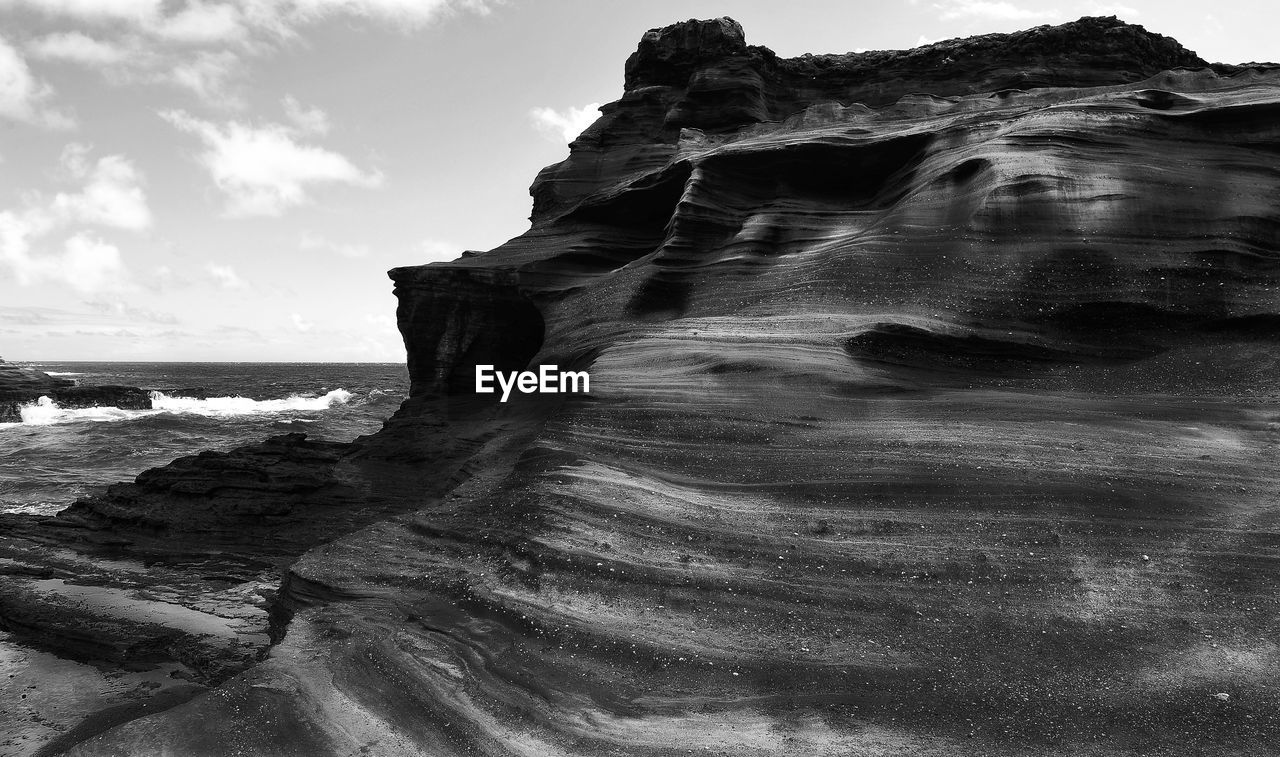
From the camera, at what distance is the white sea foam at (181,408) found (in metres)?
40.1

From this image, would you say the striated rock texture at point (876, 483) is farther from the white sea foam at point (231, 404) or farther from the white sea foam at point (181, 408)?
the white sea foam at point (231, 404)

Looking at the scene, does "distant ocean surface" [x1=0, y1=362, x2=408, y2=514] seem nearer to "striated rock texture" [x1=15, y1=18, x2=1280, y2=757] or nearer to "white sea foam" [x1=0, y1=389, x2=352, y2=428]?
"white sea foam" [x1=0, y1=389, x2=352, y2=428]

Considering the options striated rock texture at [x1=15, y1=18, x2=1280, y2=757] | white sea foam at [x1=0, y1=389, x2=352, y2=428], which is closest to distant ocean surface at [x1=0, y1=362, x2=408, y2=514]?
white sea foam at [x1=0, y1=389, x2=352, y2=428]

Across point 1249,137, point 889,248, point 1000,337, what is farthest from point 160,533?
point 1249,137

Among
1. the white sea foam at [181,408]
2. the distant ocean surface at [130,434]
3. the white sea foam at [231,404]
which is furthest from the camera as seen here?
the white sea foam at [231,404]

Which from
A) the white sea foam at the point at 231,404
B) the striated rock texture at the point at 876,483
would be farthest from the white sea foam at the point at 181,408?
the striated rock texture at the point at 876,483

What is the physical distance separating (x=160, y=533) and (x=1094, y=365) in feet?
51.2

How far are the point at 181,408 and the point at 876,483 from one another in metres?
51.4

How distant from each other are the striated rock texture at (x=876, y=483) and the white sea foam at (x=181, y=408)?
32.6m

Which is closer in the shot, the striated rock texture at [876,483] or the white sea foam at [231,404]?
the striated rock texture at [876,483]

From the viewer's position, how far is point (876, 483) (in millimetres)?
7633

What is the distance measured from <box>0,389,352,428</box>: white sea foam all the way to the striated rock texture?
32.6 meters

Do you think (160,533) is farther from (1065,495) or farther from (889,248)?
(1065,495)

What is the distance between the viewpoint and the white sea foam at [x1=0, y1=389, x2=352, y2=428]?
131 feet
